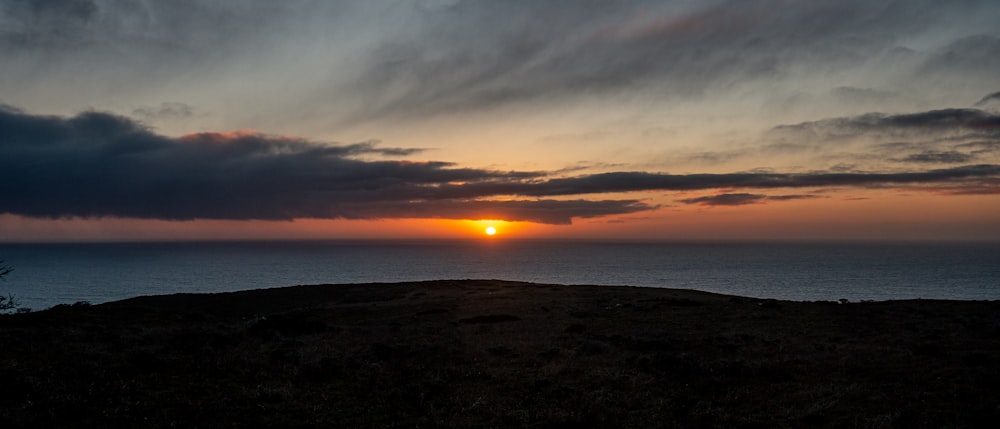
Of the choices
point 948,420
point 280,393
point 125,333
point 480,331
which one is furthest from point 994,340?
point 125,333

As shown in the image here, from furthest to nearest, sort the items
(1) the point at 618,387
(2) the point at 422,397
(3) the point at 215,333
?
(3) the point at 215,333 < (1) the point at 618,387 < (2) the point at 422,397

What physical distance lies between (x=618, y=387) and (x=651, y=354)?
309 inches

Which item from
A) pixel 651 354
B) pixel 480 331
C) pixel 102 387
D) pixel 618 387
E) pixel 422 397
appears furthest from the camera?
pixel 480 331

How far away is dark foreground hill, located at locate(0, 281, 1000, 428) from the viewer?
1775cm

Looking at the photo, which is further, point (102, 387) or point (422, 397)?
point (422, 397)

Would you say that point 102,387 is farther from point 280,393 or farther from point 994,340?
point 994,340

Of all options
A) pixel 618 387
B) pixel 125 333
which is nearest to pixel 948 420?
pixel 618 387

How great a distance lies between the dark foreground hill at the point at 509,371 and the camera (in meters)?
17.8

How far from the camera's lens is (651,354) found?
29484 mm

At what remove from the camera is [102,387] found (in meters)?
19.2

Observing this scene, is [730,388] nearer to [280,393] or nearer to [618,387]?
[618,387]

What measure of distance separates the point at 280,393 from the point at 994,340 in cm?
3843

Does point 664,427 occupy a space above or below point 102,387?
below

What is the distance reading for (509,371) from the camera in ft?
85.3
